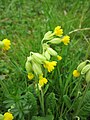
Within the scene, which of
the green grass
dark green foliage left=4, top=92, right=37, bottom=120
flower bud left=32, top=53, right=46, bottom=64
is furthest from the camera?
the green grass

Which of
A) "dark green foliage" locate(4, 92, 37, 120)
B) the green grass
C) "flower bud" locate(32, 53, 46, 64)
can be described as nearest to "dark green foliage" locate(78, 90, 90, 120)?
the green grass

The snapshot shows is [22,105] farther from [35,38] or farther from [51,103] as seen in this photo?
[35,38]

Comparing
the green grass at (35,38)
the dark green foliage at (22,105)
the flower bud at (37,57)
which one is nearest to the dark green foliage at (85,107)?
the green grass at (35,38)

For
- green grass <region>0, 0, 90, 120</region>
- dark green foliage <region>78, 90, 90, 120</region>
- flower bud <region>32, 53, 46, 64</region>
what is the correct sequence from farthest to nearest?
1. green grass <region>0, 0, 90, 120</region>
2. dark green foliage <region>78, 90, 90, 120</region>
3. flower bud <region>32, 53, 46, 64</region>

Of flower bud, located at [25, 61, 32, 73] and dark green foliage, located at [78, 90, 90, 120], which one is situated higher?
flower bud, located at [25, 61, 32, 73]

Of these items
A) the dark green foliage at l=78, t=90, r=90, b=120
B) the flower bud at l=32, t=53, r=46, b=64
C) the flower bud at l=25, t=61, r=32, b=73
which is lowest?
the dark green foliage at l=78, t=90, r=90, b=120

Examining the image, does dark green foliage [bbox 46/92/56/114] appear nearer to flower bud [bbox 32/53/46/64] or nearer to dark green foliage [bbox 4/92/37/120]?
dark green foliage [bbox 4/92/37/120]

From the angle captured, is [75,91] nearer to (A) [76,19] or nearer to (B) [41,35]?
(B) [41,35]

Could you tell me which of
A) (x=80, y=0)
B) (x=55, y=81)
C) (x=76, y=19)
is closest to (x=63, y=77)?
(x=55, y=81)
